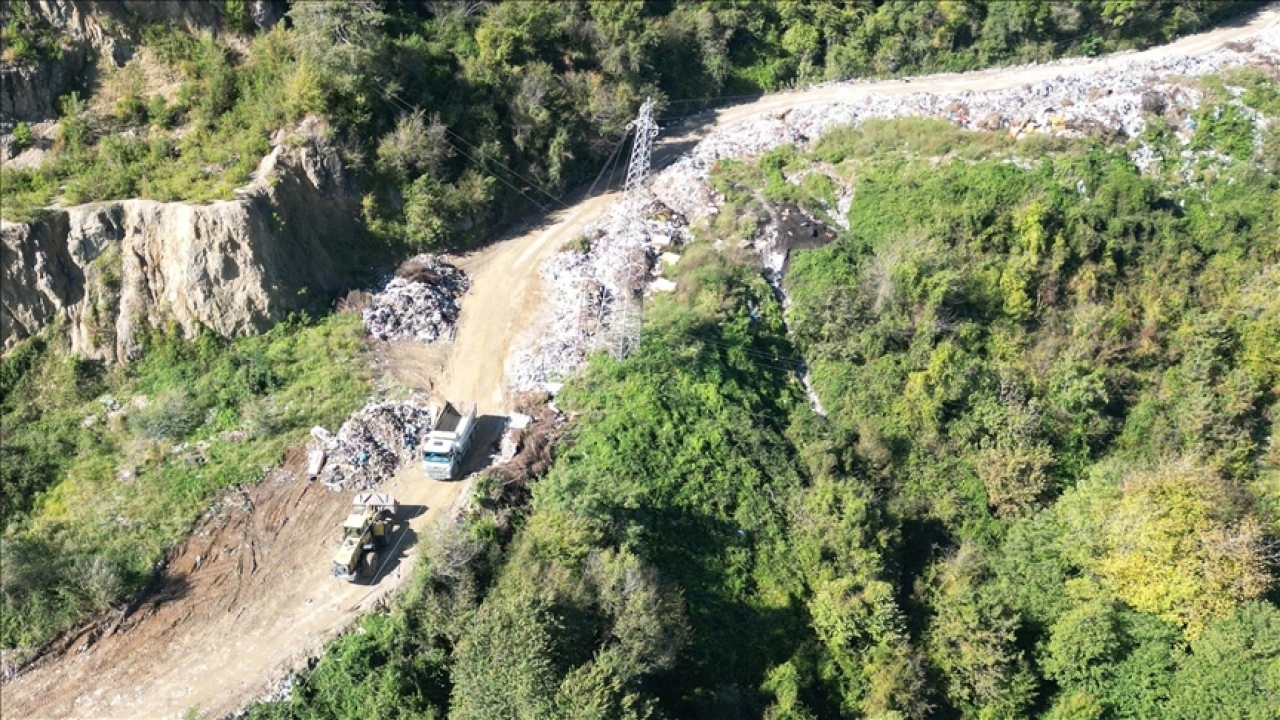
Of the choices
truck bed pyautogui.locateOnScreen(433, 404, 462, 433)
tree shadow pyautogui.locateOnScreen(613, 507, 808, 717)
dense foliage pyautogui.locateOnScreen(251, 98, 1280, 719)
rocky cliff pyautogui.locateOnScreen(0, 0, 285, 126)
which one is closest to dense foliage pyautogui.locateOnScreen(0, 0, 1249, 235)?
rocky cliff pyautogui.locateOnScreen(0, 0, 285, 126)

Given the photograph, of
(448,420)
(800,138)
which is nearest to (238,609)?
(448,420)

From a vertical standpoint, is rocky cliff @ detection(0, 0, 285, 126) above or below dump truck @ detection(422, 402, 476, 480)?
above

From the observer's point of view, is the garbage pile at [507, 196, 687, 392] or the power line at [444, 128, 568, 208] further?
the power line at [444, 128, 568, 208]

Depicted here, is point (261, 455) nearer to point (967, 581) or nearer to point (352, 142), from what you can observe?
point (352, 142)

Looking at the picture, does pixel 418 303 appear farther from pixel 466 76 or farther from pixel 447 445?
pixel 466 76

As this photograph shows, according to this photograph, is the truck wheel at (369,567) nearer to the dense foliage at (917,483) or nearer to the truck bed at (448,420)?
the dense foliage at (917,483)

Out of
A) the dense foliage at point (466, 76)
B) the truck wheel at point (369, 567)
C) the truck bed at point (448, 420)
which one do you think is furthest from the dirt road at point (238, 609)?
the dense foliage at point (466, 76)

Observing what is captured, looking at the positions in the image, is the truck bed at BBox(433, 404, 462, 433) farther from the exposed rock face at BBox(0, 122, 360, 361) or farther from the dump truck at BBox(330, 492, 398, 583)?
the exposed rock face at BBox(0, 122, 360, 361)
